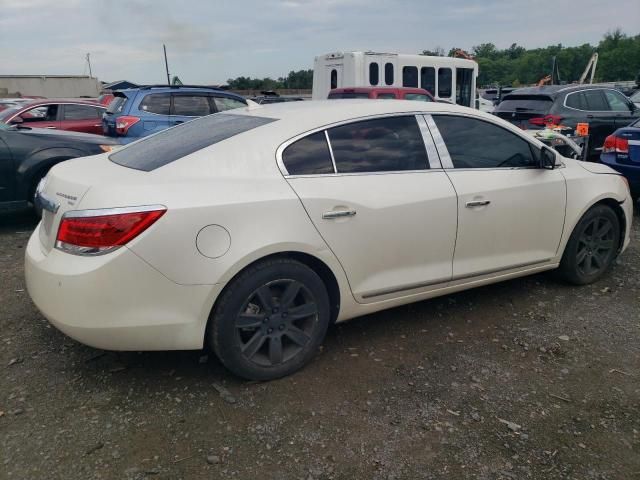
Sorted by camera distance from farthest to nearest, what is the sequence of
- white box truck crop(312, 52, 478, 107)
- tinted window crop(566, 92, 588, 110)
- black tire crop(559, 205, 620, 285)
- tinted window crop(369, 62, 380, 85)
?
tinted window crop(369, 62, 380, 85)
white box truck crop(312, 52, 478, 107)
tinted window crop(566, 92, 588, 110)
black tire crop(559, 205, 620, 285)

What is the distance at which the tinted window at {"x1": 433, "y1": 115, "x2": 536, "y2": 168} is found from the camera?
11.9ft

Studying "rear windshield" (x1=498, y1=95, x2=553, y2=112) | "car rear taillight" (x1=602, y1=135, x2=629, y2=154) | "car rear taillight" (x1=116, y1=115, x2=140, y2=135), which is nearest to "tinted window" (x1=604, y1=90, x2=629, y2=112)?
"rear windshield" (x1=498, y1=95, x2=553, y2=112)

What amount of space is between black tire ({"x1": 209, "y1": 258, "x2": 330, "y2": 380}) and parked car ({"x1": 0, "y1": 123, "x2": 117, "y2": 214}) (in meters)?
4.29

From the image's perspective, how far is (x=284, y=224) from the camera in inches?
113

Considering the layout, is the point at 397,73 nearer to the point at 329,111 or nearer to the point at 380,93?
the point at 380,93

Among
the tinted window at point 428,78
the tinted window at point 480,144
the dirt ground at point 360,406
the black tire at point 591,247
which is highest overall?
the tinted window at point 428,78

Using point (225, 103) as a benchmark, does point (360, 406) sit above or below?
below

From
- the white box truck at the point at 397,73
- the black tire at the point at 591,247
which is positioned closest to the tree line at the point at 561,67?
the white box truck at the point at 397,73

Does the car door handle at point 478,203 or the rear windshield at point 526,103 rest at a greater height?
the rear windshield at point 526,103

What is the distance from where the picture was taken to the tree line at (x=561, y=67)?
181 ft

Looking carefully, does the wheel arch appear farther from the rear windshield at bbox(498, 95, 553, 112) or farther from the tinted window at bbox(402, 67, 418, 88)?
the tinted window at bbox(402, 67, 418, 88)

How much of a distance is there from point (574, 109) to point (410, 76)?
5.97 meters

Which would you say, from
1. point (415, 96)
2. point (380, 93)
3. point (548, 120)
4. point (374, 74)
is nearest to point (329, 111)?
point (548, 120)

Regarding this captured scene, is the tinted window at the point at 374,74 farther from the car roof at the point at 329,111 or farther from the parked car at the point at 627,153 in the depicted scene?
the car roof at the point at 329,111
